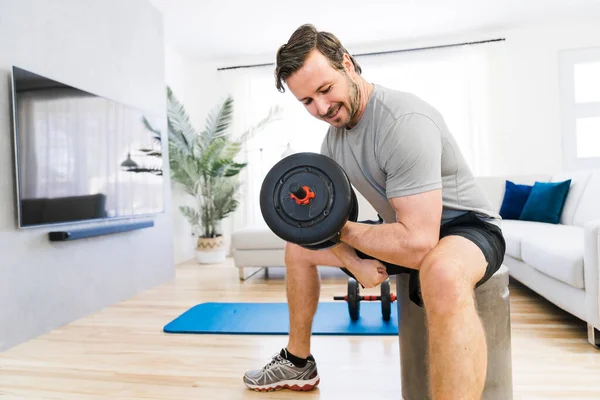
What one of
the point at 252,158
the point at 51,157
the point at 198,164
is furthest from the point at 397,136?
the point at 252,158

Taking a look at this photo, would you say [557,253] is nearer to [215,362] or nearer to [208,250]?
[215,362]

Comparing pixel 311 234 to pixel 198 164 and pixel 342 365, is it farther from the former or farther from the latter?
pixel 198 164

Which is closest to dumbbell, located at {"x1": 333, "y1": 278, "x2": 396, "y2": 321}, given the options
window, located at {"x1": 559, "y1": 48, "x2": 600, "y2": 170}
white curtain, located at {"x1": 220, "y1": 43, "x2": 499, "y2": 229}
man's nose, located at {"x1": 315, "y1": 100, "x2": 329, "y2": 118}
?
man's nose, located at {"x1": 315, "y1": 100, "x2": 329, "y2": 118}

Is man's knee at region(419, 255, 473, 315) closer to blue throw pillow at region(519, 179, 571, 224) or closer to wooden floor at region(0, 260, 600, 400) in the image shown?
wooden floor at region(0, 260, 600, 400)

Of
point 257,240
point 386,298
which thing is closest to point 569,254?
point 386,298

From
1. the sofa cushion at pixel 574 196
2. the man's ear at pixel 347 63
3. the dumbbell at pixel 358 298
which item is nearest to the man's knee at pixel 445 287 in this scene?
the man's ear at pixel 347 63

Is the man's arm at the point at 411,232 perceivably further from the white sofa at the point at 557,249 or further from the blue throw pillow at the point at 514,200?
the blue throw pillow at the point at 514,200

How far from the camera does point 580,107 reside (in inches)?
167

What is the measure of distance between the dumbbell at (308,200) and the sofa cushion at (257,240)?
6.73ft

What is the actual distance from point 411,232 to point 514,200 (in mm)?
2667

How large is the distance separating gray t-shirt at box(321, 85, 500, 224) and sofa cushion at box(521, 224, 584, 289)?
2.50 ft

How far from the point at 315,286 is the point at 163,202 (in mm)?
2167

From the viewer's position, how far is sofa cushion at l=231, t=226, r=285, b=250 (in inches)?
122

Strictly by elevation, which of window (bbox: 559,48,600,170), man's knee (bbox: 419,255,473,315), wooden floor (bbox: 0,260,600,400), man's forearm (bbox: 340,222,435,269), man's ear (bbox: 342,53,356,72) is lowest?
wooden floor (bbox: 0,260,600,400)
